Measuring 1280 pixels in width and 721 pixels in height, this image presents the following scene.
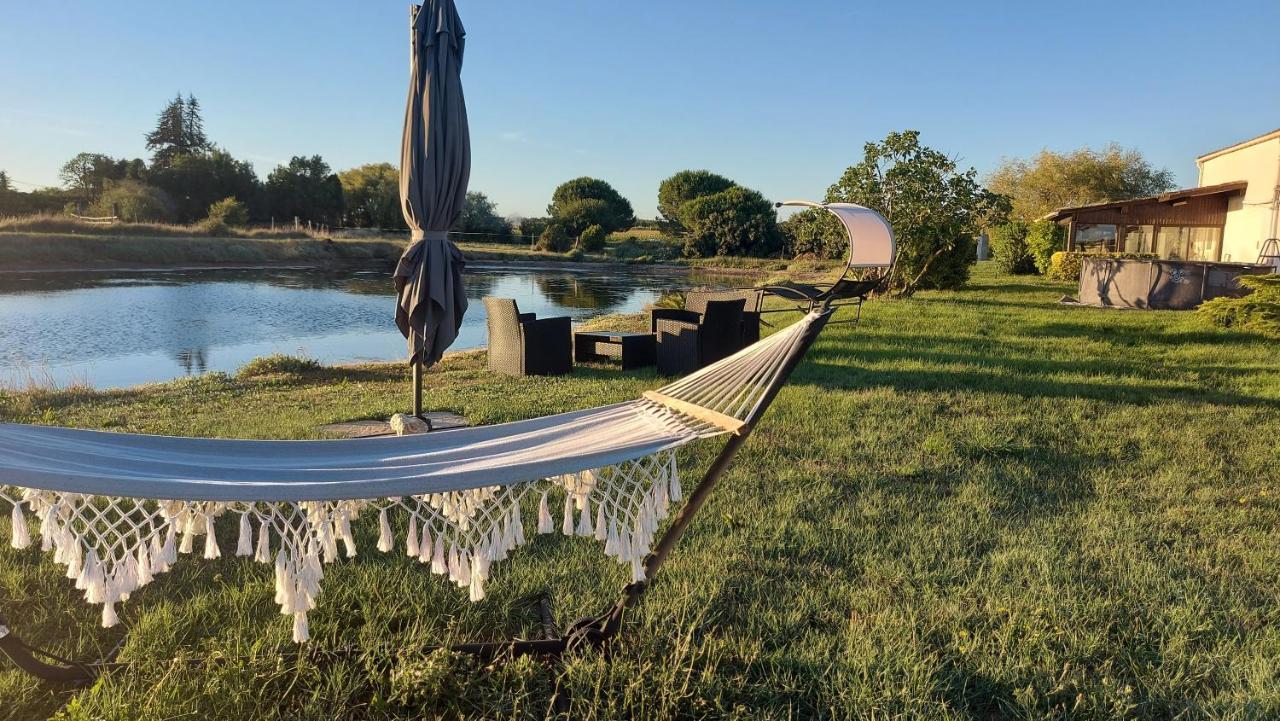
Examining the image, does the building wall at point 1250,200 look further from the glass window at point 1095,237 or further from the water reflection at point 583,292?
the water reflection at point 583,292

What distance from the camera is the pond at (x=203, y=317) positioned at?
8.55 meters

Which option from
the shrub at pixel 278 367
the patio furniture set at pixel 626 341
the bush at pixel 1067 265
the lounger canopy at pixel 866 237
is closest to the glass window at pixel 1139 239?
the bush at pixel 1067 265

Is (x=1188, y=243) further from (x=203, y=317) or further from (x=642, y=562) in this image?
(x=203, y=317)

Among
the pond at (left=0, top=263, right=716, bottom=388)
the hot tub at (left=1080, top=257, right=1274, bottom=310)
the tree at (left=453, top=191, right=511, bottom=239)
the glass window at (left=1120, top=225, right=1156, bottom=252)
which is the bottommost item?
the pond at (left=0, top=263, right=716, bottom=388)

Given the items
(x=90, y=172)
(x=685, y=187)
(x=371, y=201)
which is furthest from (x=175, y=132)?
(x=685, y=187)

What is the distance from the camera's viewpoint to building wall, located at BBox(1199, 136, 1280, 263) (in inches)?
441

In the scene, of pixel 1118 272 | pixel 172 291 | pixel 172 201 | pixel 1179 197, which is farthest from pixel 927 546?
pixel 172 201

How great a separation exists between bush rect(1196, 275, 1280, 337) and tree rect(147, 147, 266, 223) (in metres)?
39.7

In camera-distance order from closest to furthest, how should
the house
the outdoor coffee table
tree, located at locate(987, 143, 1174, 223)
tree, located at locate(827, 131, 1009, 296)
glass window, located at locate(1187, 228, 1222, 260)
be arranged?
the outdoor coffee table → tree, located at locate(827, 131, 1009, 296) → the house → glass window, located at locate(1187, 228, 1222, 260) → tree, located at locate(987, 143, 1174, 223)

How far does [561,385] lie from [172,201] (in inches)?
1565

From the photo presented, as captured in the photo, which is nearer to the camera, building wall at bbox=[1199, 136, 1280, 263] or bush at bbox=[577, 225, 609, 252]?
building wall at bbox=[1199, 136, 1280, 263]

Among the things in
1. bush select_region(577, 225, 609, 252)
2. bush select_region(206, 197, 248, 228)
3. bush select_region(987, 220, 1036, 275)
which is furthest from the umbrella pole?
bush select_region(577, 225, 609, 252)

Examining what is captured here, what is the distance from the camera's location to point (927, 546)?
2.51 metres

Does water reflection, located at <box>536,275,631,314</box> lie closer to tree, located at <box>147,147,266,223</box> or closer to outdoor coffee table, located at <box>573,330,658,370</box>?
outdoor coffee table, located at <box>573,330,658,370</box>
